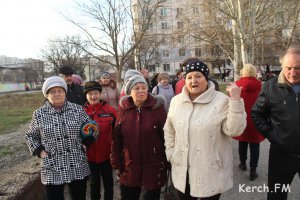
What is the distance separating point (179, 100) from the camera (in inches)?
108

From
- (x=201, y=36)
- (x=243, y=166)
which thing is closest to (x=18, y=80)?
(x=201, y=36)

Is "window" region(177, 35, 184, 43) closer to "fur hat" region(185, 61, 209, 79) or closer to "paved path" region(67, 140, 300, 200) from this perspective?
"paved path" region(67, 140, 300, 200)

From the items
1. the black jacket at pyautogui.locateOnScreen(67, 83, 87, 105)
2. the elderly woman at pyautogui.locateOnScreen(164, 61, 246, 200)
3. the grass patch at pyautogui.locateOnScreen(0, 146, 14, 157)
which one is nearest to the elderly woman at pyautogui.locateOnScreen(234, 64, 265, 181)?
the elderly woman at pyautogui.locateOnScreen(164, 61, 246, 200)

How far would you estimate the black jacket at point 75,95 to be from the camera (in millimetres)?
4750

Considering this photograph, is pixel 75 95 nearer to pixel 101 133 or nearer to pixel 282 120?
pixel 101 133

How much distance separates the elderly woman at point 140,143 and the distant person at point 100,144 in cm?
55

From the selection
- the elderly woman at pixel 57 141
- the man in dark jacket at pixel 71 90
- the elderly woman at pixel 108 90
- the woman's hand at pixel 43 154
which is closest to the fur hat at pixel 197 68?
the elderly woman at pixel 57 141

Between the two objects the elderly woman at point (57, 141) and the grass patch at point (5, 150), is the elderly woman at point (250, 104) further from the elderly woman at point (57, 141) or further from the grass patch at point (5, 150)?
the grass patch at point (5, 150)

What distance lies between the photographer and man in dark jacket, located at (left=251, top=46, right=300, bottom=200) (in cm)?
253

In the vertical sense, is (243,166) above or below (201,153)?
below

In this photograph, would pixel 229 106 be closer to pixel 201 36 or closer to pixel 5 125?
pixel 5 125

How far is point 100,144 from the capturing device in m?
3.56

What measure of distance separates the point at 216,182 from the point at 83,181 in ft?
5.19

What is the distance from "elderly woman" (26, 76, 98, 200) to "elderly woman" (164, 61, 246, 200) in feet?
3.75
